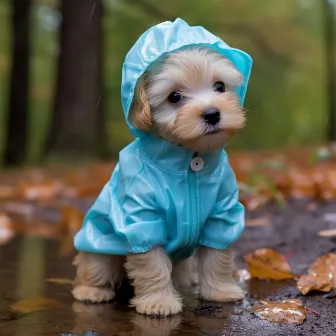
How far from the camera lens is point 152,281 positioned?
10.1ft

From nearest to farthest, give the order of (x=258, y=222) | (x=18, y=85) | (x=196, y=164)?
(x=196, y=164), (x=258, y=222), (x=18, y=85)

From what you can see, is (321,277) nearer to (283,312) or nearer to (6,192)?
(283,312)

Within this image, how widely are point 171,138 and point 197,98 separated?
224mm

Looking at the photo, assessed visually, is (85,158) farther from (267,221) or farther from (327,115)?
(327,115)

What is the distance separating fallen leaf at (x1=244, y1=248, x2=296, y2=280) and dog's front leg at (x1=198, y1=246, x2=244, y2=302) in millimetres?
384

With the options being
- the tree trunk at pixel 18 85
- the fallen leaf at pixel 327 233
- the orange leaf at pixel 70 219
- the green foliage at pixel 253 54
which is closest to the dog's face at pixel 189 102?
the fallen leaf at pixel 327 233

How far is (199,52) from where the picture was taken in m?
3.11

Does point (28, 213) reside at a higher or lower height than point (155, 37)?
lower

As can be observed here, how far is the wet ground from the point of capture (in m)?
2.71

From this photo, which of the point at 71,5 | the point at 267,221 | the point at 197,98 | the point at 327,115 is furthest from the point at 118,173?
the point at 327,115

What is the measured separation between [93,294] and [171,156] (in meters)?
0.83

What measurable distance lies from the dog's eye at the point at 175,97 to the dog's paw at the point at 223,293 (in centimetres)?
96

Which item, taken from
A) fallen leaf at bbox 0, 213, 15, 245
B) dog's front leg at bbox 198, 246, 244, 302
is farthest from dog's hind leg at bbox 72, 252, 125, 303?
fallen leaf at bbox 0, 213, 15, 245

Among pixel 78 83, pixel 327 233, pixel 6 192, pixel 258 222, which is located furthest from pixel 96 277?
pixel 78 83
